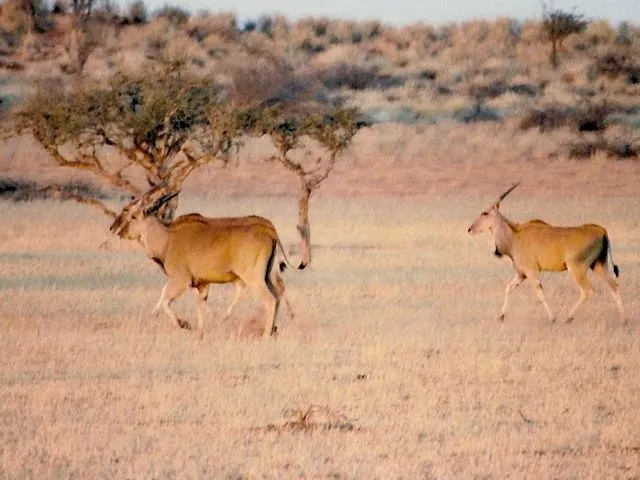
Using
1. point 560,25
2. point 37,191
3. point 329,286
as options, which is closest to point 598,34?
point 560,25

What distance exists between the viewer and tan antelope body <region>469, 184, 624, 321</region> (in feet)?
52.2

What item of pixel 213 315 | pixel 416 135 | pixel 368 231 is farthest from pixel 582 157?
pixel 213 315

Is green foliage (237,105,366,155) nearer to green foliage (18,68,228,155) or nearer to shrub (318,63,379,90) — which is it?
green foliage (18,68,228,155)

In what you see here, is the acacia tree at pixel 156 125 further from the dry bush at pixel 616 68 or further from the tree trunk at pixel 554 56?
the tree trunk at pixel 554 56

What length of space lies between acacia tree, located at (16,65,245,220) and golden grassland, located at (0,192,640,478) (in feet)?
5.34

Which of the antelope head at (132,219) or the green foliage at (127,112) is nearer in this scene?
the antelope head at (132,219)

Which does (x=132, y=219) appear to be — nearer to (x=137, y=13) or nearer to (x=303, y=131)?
(x=303, y=131)

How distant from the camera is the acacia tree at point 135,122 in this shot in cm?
2238

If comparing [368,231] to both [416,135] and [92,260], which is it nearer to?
[92,260]

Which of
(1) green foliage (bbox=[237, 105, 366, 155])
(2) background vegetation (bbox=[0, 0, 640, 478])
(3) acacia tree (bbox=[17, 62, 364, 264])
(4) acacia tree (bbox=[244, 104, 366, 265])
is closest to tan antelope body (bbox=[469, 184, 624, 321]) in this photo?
(2) background vegetation (bbox=[0, 0, 640, 478])

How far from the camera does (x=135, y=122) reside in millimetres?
22406

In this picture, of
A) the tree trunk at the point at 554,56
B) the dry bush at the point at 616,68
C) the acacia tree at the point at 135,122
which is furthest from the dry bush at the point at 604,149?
the tree trunk at the point at 554,56

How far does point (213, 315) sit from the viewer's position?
16.3 metres

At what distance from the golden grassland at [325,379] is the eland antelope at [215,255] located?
387 mm
